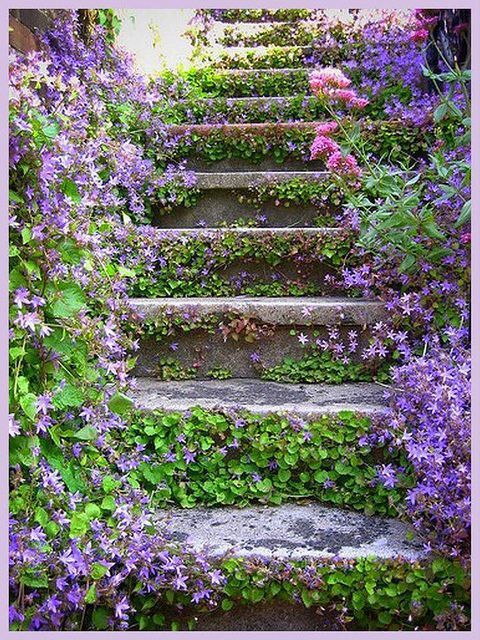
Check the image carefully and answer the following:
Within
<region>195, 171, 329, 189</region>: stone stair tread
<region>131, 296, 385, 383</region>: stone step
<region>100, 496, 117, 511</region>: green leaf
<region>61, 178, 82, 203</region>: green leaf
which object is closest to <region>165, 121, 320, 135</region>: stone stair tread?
<region>195, 171, 329, 189</region>: stone stair tread

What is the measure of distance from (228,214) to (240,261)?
14.5 inches

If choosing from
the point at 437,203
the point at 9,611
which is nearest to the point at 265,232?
the point at 437,203

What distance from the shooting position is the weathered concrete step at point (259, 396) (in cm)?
178

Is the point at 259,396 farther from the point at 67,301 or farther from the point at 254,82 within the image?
the point at 254,82

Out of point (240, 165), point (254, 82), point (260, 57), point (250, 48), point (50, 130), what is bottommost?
point (50, 130)

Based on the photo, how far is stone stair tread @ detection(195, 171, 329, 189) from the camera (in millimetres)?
2635

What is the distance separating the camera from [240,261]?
2438 mm

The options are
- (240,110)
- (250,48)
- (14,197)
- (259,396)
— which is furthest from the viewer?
(250,48)

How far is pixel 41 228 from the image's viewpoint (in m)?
1.36

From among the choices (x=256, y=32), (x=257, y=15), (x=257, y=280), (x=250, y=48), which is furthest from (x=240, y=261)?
(x=257, y=15)

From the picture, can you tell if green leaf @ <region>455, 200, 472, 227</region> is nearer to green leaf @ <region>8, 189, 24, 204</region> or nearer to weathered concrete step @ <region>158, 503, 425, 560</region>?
weathered concrete step @ <region>158, 503, 425, 560</region>

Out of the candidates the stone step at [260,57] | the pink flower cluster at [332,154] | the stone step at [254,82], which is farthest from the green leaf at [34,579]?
the stone step at [260,57]

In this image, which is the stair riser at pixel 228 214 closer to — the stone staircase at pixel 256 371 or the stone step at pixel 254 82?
the stone staircase at pixel 256 371

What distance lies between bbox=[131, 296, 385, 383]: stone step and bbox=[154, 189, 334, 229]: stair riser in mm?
629
